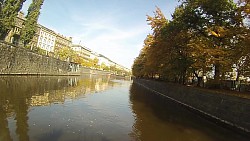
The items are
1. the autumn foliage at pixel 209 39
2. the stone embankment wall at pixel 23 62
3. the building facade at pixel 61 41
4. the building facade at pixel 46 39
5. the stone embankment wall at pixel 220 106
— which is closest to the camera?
the stone embankment wall at pixel 220 106

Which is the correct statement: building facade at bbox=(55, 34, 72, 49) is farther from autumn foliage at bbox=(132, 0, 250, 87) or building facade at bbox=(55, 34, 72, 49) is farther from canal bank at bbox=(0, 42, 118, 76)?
autumn foliage at bbox=(132, 0, 250, 87)

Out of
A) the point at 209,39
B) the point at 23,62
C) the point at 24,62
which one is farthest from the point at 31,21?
the point at 209,39

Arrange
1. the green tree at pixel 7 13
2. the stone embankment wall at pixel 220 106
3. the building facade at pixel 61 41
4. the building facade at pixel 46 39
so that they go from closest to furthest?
the stone embankment wall at pixel 220 106
the green tree at pixel 7 13
the building facade at pixel 46 39
the building facade at pixel 61 41

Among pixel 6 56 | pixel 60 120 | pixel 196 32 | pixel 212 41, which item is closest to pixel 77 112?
pixel 60 120

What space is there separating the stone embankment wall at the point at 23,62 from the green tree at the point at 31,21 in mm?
3711

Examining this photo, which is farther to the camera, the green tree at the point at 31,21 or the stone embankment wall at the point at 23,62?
the green tree at the point at 31,21

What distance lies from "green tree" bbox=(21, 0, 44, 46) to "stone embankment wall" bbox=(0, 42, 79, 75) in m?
3.71

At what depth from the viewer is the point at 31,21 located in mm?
53500

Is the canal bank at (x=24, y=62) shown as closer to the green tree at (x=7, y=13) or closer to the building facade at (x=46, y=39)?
the green tree at (x=7, y=13)

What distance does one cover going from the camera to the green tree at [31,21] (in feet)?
174

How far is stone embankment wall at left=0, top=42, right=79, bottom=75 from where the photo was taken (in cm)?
4166

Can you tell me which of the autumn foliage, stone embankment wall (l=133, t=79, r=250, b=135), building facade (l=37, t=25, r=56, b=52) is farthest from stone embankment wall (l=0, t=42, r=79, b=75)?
building facade (l=37, t=25, r=56, b=52)

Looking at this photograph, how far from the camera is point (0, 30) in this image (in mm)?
44031

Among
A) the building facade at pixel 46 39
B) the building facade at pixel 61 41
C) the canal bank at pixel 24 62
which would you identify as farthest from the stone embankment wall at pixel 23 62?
the building facade at pixel 61 41
